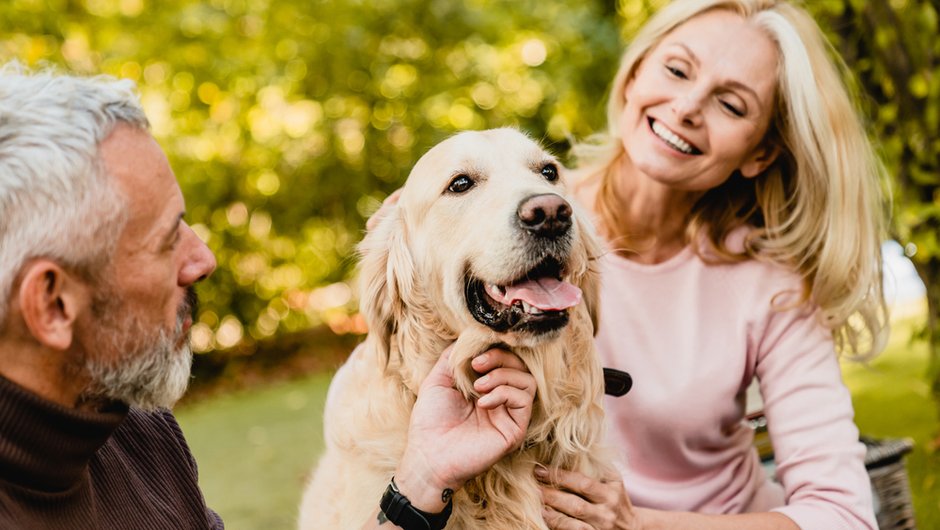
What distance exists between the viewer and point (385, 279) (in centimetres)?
231

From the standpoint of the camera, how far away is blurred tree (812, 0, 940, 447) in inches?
142

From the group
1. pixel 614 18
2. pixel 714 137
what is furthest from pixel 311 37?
pixel 714 137

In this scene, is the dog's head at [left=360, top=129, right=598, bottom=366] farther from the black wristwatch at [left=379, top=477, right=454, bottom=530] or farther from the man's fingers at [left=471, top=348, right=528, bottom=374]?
the black wristwatch at [left=379, top=477, right=454, bottom=530]

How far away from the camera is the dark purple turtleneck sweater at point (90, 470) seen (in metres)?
1.36

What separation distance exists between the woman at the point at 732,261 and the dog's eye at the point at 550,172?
31 centimetres

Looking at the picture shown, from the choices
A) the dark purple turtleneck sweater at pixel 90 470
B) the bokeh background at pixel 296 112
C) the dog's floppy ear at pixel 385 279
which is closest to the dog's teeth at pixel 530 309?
the dog's floppy ear at pixel 385 279

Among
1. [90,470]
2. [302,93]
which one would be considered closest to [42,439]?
[90,470]

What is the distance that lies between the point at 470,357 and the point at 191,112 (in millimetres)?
6698

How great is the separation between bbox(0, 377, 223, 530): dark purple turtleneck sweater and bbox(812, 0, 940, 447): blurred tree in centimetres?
302

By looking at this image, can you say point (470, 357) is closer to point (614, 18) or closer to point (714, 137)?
point (714, 137)

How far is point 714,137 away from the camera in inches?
99.7

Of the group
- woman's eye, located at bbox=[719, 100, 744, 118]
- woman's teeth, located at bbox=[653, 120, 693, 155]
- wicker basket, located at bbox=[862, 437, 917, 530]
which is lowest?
wicker basket, located at bbox=[862, 437, 917, 530]

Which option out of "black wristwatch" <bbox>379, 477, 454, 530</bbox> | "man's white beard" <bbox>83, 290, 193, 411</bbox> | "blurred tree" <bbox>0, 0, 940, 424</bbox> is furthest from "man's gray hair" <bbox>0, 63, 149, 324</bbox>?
"blurred tree" <bbox>0, 0, 940, 424</bbox>

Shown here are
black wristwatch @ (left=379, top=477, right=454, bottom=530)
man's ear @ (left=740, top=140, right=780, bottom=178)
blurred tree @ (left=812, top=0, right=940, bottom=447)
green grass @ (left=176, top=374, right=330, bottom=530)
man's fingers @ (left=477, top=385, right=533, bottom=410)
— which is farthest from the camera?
green grass @ (left=176, top=374, right=330, bottom=530)
